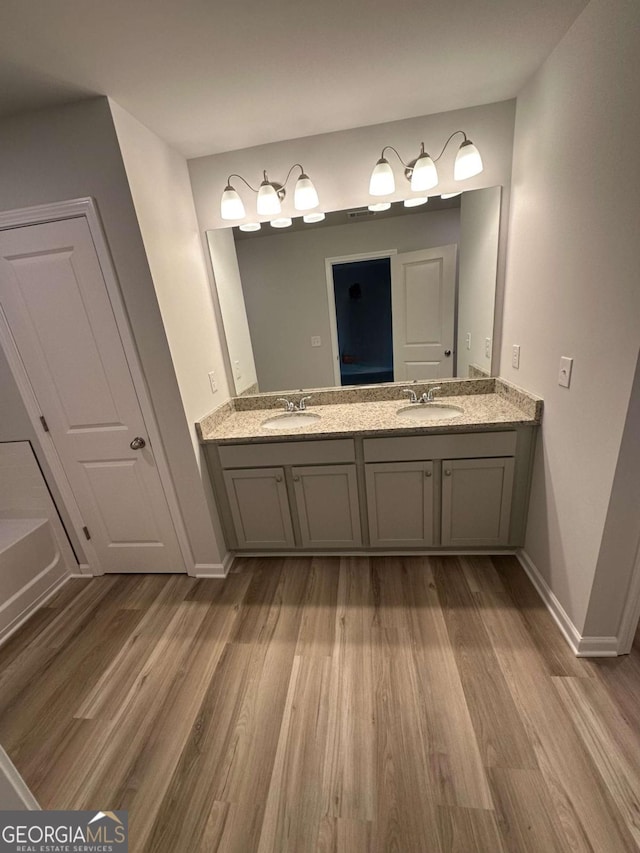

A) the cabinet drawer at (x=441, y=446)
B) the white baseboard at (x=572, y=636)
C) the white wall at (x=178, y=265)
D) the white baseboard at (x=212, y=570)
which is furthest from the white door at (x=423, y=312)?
the white baseboard at (x=212, y=570)

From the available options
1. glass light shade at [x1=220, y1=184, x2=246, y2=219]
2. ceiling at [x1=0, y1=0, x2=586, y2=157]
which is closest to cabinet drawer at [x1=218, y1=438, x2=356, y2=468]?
glass light shade at [x1=220, y1=184, x2=246, y2=219]

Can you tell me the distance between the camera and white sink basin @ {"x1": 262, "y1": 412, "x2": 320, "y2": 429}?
2.11 m

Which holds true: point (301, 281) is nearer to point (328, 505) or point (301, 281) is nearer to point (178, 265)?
point (178, 265)

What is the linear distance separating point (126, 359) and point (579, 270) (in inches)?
78.5

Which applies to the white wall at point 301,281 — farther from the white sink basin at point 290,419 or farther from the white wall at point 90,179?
the white wall at point 90,179

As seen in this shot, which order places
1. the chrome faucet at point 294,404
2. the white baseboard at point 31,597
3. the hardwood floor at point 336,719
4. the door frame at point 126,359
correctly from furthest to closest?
the chrome faucet at point 294,404, the white baseboard at point 31,597, the door frame at point 126,359, the hardwood floor at point 336,719

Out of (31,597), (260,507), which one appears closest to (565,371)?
(260,507)

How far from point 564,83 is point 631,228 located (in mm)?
750

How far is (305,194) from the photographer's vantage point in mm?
1790

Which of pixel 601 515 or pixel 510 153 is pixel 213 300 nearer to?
pixel 510 153

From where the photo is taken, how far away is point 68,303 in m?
1.57

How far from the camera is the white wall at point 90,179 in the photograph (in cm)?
136

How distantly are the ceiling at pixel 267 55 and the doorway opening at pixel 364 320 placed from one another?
0.73 m

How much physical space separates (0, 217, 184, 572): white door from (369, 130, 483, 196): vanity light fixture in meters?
1.43
